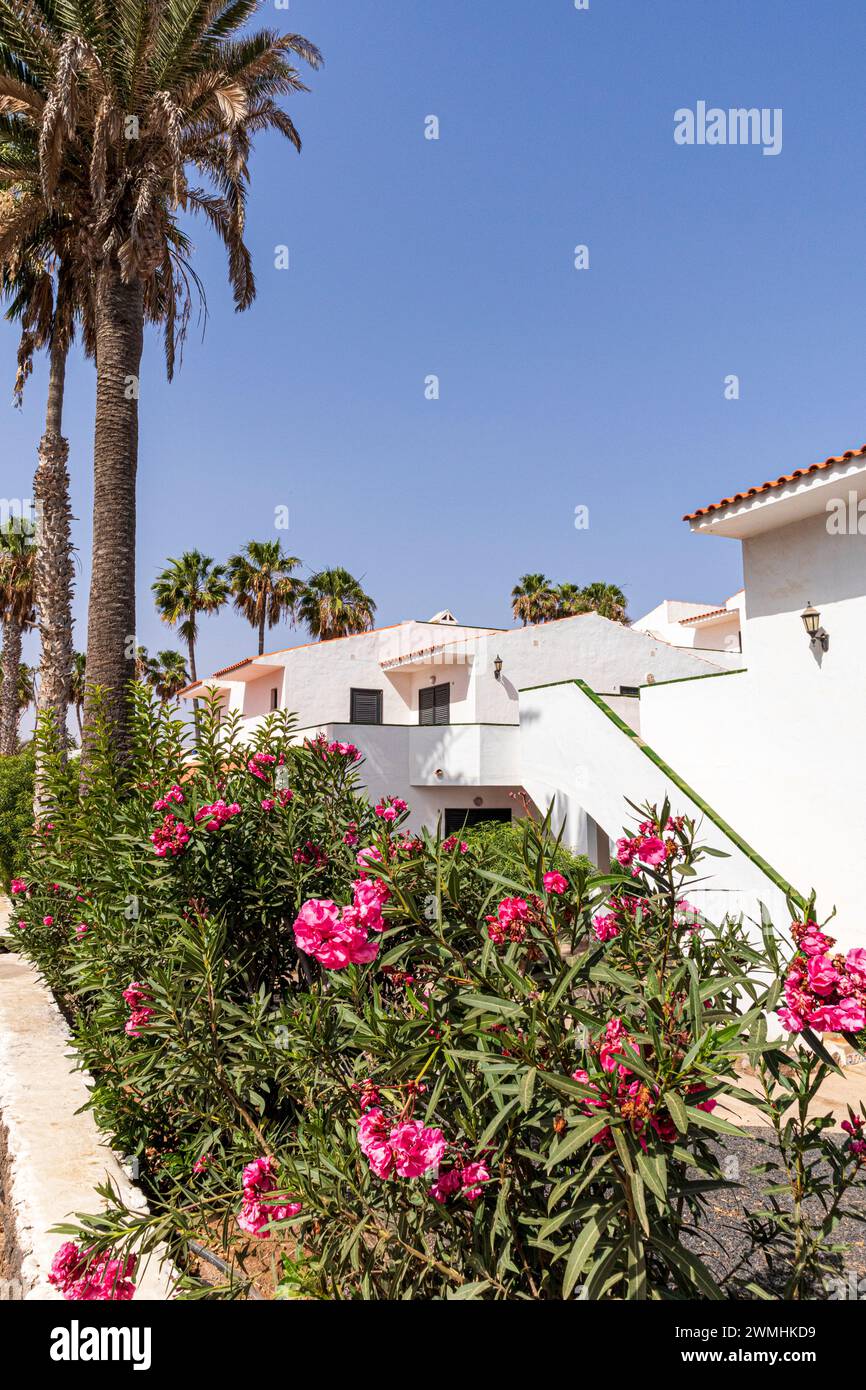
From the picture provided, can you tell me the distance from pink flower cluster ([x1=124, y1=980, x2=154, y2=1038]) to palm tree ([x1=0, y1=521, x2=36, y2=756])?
26.5 m

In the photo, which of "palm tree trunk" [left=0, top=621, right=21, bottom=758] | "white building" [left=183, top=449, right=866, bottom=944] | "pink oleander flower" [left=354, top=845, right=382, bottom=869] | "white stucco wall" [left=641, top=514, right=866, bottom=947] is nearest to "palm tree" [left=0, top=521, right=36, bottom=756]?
"palm tree trunk" [left=0, top=621, right=21, bottom=758]

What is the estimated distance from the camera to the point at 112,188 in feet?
37.1

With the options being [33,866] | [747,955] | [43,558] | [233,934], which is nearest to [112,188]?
[43,558]

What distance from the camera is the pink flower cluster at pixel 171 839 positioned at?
3.93 meters

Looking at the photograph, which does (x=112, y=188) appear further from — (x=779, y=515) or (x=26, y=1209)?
(x=26, y=1209)

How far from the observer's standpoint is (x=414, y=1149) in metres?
2.02

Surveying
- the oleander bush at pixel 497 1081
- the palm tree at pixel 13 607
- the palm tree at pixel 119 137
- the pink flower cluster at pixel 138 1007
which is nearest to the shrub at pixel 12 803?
the palm tree at pixel 13 607

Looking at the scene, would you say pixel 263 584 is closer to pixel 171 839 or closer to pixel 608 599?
pixel 608 599

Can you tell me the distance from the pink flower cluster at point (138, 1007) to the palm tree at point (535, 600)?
118 feet

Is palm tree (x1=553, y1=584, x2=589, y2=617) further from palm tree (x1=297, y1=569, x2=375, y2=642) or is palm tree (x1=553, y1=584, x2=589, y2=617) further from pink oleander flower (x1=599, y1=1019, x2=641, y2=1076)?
pink oleander flower (x1=599, y1=1019, x2=641, y2=1076)

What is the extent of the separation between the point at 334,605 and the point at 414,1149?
116 feet

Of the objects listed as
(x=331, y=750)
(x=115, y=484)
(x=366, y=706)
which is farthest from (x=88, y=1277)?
Result: (x=366, y=706)
